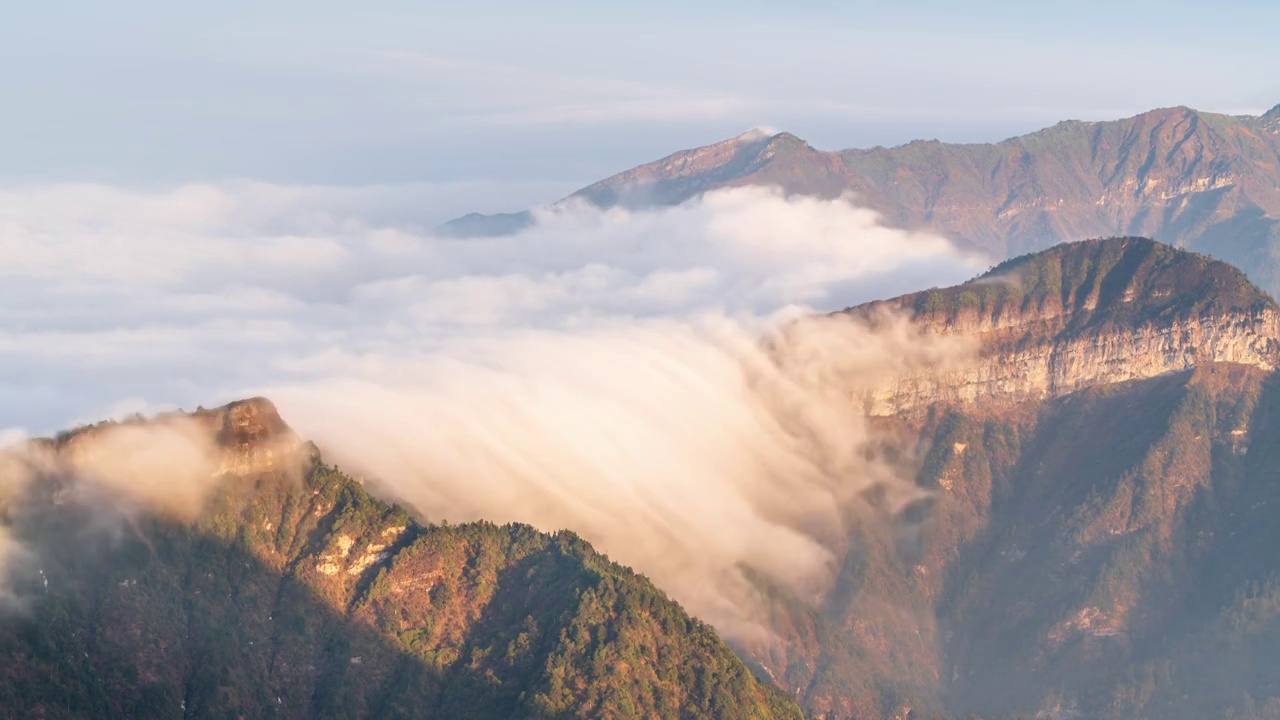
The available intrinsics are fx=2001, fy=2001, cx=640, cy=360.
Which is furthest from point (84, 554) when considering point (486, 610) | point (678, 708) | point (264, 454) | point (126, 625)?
point (678, 708)

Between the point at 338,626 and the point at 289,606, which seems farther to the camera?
the point at 338,626

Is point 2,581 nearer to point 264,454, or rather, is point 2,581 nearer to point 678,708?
point 264,454

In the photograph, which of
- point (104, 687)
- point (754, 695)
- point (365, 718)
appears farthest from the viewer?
point (754, 695)

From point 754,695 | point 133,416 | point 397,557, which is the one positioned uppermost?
point 133,416

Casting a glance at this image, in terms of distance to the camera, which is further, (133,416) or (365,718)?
(133,416)

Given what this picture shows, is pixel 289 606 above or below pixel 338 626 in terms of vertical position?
above

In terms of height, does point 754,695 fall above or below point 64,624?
below

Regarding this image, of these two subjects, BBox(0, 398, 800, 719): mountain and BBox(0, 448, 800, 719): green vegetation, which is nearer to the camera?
BBox(0, 448, 800, 719): green vegetation

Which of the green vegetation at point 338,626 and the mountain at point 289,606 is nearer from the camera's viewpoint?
the green vegetation at point 338,626
